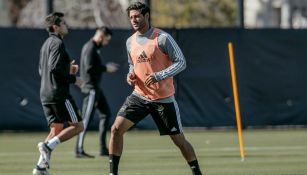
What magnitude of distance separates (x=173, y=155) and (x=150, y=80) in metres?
5.28

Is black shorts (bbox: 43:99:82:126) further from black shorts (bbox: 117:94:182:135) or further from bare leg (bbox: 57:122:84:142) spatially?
black shorts (bbox: 117:94:182:135)

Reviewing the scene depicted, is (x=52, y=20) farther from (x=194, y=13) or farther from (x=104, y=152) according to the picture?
(x=194, y=13)

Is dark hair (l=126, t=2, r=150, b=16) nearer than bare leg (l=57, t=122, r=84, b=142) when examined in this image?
Yes

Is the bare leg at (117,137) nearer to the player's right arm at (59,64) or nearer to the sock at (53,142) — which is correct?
the sock at (53,142)

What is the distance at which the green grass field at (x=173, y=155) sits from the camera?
15.3m

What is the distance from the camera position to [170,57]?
1283cm

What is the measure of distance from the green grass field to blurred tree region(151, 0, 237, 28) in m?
26.5

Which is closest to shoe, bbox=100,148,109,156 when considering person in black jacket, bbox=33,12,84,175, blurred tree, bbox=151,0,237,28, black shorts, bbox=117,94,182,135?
person in black jacket, bbox=33,12,84,175

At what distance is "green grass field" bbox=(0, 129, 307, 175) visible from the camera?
50.2 ft

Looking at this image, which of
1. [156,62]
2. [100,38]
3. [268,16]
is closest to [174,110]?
[156,62]

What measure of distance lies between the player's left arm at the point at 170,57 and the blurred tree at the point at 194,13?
36.9m

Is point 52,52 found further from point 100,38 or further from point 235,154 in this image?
point 235,154

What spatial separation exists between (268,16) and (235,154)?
40095mm

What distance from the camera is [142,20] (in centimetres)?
1282
